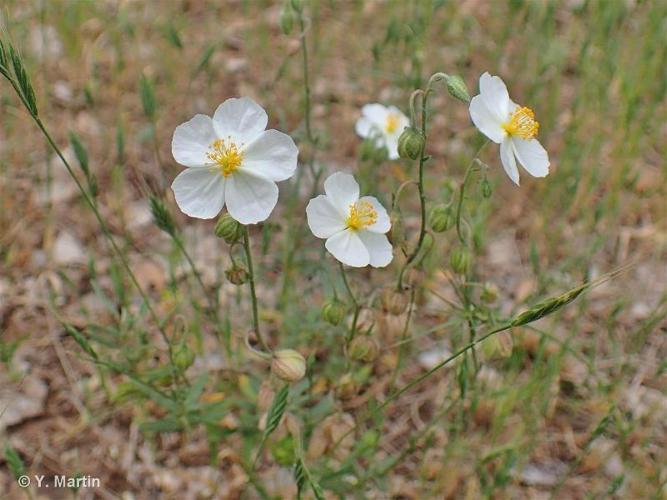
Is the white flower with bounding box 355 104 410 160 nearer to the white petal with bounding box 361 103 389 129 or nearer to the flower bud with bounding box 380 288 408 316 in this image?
the white petal with bounding box 361 103 389 129

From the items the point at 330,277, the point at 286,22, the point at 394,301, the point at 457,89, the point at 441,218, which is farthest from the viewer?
the point at 286,22

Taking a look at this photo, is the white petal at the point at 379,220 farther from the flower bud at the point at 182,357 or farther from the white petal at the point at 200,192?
the flower bud at the point at 182,357

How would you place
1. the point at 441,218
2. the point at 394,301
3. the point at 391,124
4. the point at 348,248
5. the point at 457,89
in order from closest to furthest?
the point at 457,89, the point at 348,248, the point at 441,218, the point at 394,301, the point at 391,124

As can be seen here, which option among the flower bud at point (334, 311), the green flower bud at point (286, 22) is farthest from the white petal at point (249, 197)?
the green flower bud at point (286, 22)

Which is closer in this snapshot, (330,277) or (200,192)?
(200,192)

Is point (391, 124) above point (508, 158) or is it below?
below

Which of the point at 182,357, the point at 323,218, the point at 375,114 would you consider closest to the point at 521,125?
the point at 323,218

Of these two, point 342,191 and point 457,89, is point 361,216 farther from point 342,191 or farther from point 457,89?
point 457,89

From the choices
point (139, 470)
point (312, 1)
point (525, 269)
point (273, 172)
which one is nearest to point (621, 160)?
point (525, 269)
